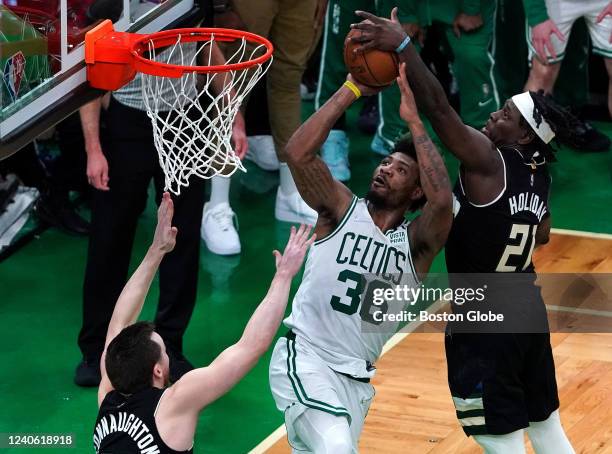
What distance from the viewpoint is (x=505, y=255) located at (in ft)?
16.8

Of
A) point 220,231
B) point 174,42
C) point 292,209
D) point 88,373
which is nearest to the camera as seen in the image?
point 174,42

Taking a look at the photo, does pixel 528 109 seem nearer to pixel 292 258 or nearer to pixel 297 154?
pixel 297 154

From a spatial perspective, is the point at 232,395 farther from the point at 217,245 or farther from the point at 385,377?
the point at 217,245

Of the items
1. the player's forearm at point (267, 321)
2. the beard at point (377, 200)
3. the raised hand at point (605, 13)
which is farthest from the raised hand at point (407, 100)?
the raised hand at point (605, 13)

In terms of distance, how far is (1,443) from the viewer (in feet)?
19.5

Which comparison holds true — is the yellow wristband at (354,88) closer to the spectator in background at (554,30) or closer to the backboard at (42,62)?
the backboard at (42,62)

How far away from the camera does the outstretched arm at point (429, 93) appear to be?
15.6 ft

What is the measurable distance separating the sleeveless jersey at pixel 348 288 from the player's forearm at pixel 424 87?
530 millimetres

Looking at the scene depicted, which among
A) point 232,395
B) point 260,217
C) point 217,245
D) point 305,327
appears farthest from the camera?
point 260,217

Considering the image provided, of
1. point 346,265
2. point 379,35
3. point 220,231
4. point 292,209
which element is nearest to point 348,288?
point 346,265

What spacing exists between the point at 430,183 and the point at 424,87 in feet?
1.24

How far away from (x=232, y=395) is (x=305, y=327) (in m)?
1.54

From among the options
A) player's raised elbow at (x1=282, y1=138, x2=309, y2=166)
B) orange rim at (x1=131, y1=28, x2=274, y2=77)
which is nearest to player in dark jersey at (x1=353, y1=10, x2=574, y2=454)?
player's raised elbow at (x1=282, y1=138, x2=309, y2=166)

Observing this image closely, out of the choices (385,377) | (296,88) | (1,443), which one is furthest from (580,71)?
(1,443)
